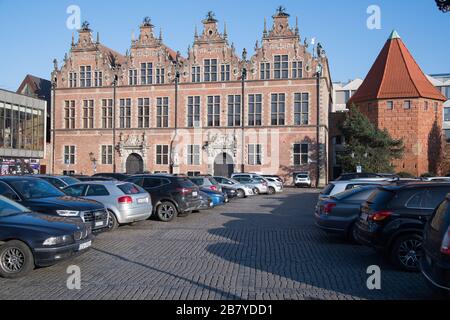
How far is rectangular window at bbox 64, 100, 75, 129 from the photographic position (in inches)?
2221

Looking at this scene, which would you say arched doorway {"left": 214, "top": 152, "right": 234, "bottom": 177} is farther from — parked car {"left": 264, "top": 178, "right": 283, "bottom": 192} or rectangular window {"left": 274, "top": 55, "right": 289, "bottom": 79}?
parked car {"left": 264, "top": 178, "right": 283, "bottom": 192}

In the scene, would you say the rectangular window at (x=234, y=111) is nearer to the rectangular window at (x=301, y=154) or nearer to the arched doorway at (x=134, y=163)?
the rectangular window at (x=301, y=154)

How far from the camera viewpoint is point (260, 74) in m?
50.4

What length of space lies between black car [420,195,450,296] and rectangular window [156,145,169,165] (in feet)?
156

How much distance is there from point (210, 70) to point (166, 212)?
119 feet

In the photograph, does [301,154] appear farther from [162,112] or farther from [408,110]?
[162,112]

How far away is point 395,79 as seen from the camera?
2205 inches

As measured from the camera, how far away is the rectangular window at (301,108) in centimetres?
4928

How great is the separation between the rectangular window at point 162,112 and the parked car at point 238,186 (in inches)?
869

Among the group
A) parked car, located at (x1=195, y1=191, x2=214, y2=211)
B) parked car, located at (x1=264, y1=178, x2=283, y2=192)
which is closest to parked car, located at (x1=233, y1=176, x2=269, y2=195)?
parked car, located at (x1=264, y1=178, x2=283, y2=192)

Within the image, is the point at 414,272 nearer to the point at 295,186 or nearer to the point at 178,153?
the point at 295,186

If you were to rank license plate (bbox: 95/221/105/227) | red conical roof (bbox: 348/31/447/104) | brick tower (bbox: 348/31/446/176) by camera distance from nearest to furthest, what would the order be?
license plate (bbox: 95/221/105/227) < brick tower (bbox: 348/31/446/176) < red conical roof (bbox: 348/31/447/104)
